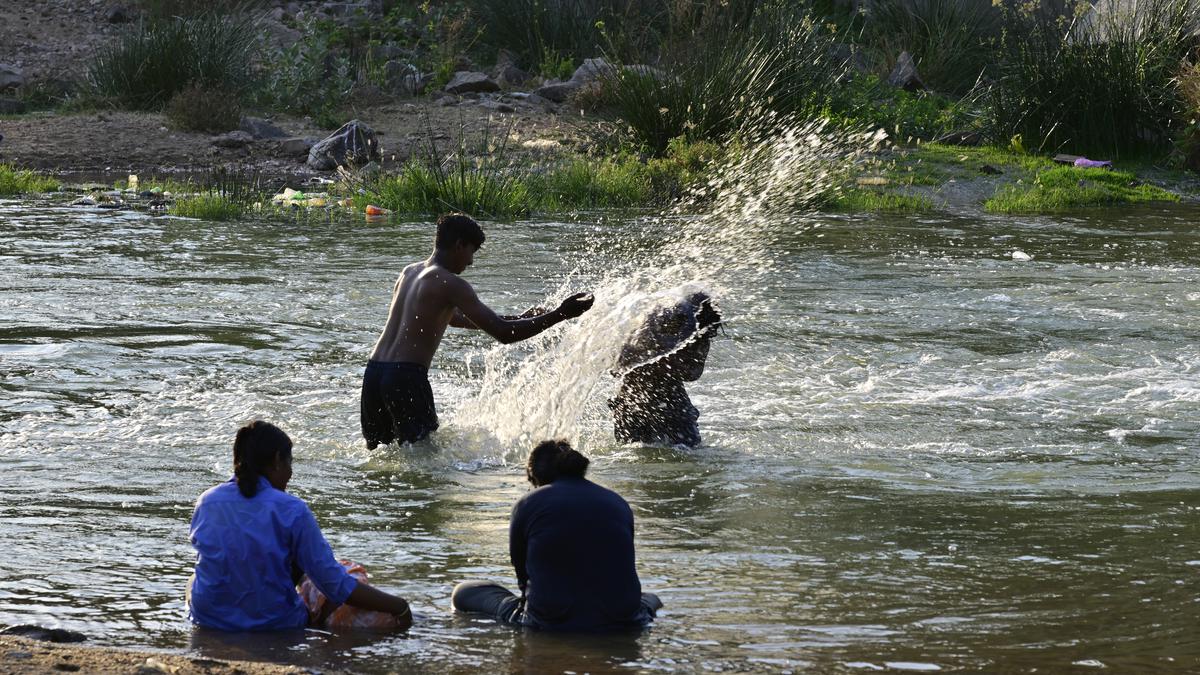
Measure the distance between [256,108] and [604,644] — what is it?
21.3 m

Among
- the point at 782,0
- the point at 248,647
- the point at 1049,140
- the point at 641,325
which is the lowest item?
the point at 248,647

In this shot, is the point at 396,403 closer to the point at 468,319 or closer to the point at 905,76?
the point at 468,319

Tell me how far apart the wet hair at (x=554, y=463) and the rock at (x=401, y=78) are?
20966 millimetres

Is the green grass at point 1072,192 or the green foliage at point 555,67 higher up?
the green foliage at point 555,67

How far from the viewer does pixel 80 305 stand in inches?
496

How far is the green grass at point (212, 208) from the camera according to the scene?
17797 millimetres

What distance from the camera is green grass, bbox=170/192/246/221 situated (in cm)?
1780

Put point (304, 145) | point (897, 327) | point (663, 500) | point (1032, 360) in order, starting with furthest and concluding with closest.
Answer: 1. point (304, 145)
2. point (897, 327)
3. point (1032, 360)
4. point (663, 500)

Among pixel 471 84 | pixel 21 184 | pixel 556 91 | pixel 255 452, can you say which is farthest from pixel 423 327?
pixel 471 84

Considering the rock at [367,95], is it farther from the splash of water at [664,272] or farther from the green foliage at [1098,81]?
the green foliage at [1098,81]

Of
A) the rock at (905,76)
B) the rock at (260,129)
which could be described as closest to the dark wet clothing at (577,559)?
the rock at (260,129)

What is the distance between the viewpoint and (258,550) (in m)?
5.26

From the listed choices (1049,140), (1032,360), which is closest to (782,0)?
(1049,140)

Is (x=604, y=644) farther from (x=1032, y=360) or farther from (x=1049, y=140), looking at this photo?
(x=1049, y=140)
